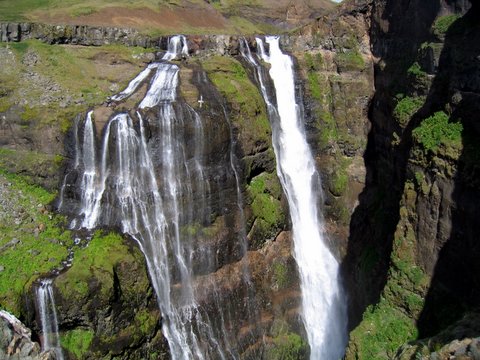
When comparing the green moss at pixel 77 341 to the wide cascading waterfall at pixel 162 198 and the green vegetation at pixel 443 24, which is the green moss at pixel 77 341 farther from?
the green vegetation at pixel 443 24

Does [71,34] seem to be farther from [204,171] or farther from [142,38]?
[204,171]

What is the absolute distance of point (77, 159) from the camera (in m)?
19.9

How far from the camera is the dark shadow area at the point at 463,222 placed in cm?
1496

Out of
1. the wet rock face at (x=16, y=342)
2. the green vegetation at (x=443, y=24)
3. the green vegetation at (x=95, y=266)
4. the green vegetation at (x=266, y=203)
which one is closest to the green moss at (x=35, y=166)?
the green vegetation at (x=95, y=266)

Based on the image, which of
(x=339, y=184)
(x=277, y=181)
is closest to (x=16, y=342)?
(x=277, y=181)

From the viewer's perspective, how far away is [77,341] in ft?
53.2

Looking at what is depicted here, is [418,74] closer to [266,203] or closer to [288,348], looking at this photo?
[266,203]

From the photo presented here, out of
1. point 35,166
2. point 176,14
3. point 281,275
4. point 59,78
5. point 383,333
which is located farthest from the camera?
point 176,14

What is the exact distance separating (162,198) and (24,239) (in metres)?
5.98

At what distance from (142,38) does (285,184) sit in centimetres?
1393

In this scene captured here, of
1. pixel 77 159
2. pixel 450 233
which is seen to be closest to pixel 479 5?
pixel 450 233

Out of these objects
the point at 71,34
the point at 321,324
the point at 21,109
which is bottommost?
the point at 321,324

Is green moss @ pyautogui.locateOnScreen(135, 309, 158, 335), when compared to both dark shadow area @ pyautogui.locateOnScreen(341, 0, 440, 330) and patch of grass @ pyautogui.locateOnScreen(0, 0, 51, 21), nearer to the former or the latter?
dark shadow area @ pyautogui.locateOnScreen(341, 0, 440, 330)

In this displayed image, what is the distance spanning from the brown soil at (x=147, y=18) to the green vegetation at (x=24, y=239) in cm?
2168
